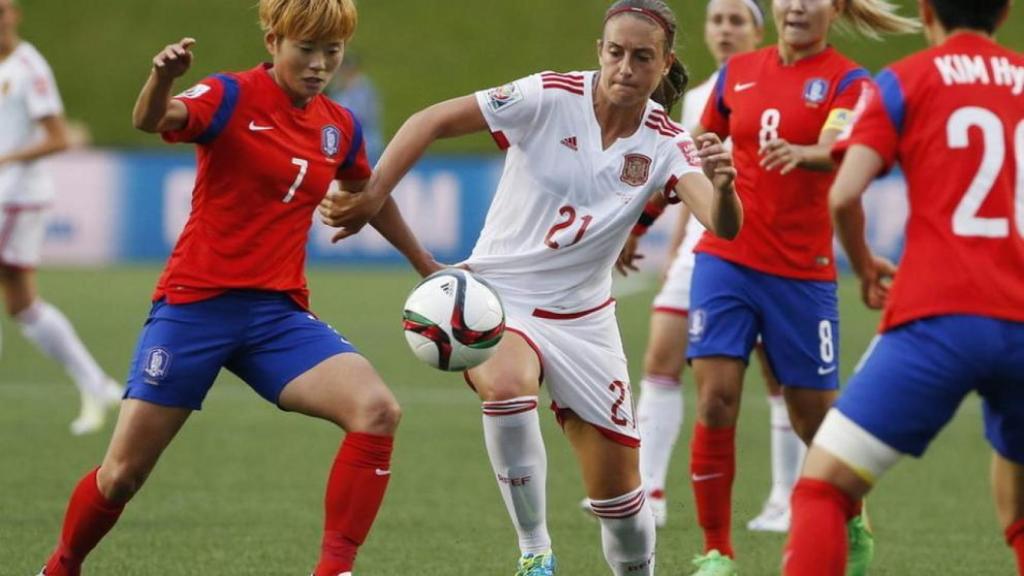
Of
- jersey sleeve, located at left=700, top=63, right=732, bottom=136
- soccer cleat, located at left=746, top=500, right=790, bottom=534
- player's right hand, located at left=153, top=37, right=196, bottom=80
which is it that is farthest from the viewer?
soccer cleat, located at left=746, top=500, right=790, bottom=534

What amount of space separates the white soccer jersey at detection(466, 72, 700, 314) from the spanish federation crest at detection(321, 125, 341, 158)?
47 centimetres

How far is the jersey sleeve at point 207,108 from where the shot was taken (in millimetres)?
4988

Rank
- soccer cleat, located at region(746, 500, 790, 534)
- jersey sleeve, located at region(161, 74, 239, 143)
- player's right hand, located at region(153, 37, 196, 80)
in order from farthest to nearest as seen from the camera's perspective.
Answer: soccer cleat, located at region(746, 500, 790, 534) → jersey sleeve, located at region(161, 74, 239, 143) → player's right hand, located at region(153, 37, 196, 80)

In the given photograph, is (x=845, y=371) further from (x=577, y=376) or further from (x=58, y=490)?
(x=577, y=376)

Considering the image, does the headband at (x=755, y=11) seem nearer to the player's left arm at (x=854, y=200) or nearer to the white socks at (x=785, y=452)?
the white socks at (x=785, y=452)

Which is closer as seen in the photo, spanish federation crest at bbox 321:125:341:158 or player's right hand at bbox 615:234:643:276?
spanish federation crest at bbox 321:125:341:158

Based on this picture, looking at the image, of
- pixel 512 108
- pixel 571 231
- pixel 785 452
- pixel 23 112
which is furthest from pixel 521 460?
pixel 23 112

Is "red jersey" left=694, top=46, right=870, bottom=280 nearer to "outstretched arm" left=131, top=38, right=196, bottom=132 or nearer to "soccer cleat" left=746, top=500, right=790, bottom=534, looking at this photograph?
"soccer cleat" left=746, top=500, right=790, bottom=534

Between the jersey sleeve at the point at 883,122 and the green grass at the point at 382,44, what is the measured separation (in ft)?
77.7

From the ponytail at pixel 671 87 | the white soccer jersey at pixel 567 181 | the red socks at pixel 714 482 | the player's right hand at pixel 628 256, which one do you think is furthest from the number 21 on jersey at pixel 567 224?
the red socks at pixel 714 482

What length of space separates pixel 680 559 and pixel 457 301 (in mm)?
1952

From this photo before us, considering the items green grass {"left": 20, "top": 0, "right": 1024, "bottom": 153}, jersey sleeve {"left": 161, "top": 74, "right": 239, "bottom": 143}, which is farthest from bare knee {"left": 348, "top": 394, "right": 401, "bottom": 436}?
green grass {"left": 20, "top": 0, "right": 1024, "bottom": 153}

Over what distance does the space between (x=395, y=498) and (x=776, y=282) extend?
2.35 m

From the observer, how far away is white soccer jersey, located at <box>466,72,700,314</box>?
541cm
